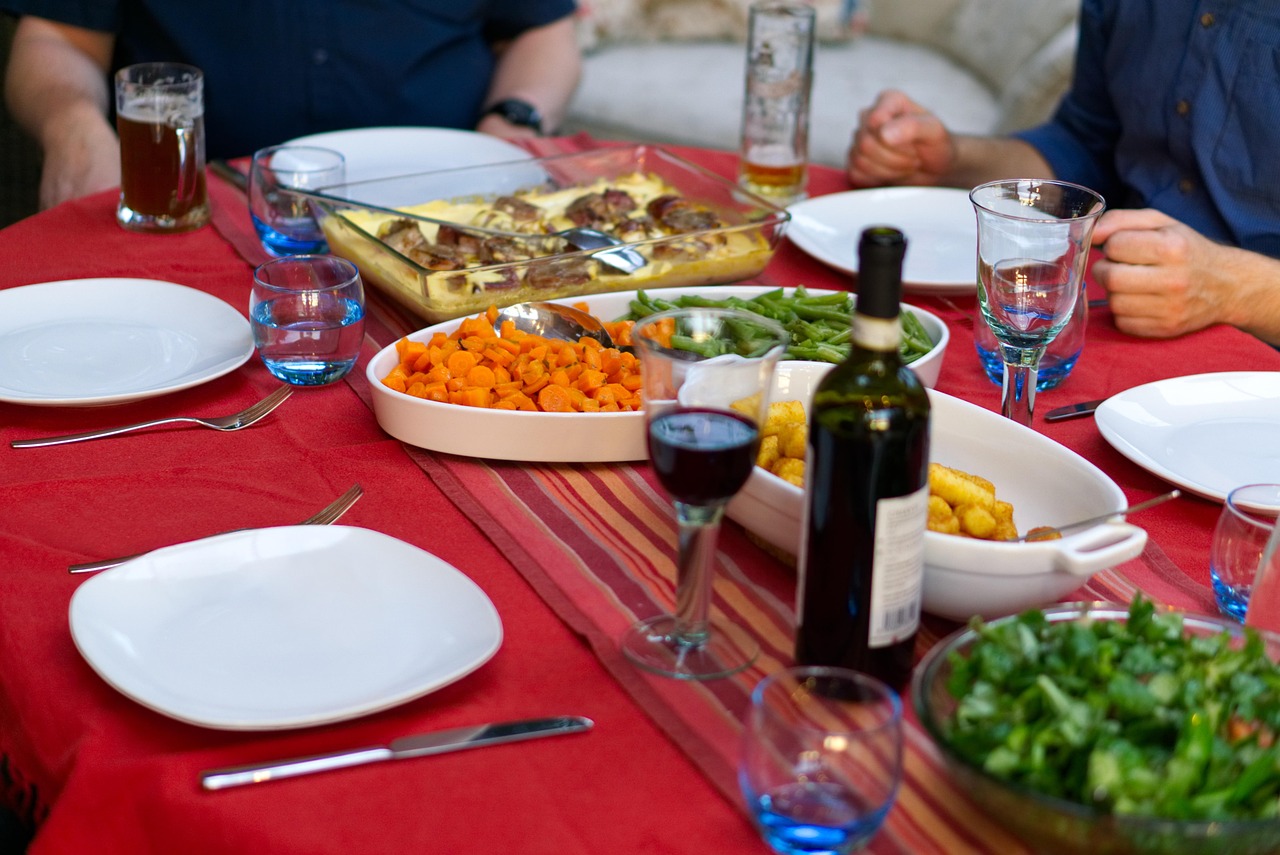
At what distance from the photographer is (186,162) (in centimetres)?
182

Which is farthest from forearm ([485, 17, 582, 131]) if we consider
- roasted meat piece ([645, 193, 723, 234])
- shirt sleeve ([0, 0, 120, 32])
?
roasted meat piece ([645, 193, 723, 234])

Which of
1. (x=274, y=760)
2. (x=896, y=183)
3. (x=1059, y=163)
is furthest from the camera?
(x=1059, y=163)

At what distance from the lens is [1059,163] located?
7.78 feet

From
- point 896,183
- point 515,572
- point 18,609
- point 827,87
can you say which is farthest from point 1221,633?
point 827,87

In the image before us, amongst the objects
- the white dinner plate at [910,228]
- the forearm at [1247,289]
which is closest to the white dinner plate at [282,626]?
the white dinner plate at [910,228]

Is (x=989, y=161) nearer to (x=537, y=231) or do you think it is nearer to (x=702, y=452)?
(x=537, y=231)

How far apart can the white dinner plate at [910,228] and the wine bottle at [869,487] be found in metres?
0.90

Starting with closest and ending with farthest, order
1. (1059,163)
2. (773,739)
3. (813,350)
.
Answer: (773,739)
(813,350)
(1059,163)

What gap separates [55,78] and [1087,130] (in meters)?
1.92

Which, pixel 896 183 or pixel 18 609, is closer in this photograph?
pixel 18 609

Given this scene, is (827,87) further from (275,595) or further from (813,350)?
(275,595)

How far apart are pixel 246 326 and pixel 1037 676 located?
3.53ft

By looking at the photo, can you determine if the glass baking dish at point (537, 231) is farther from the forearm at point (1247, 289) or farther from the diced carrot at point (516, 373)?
the forearm at point (1247, 289)

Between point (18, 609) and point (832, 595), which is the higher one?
point (832, 595)
